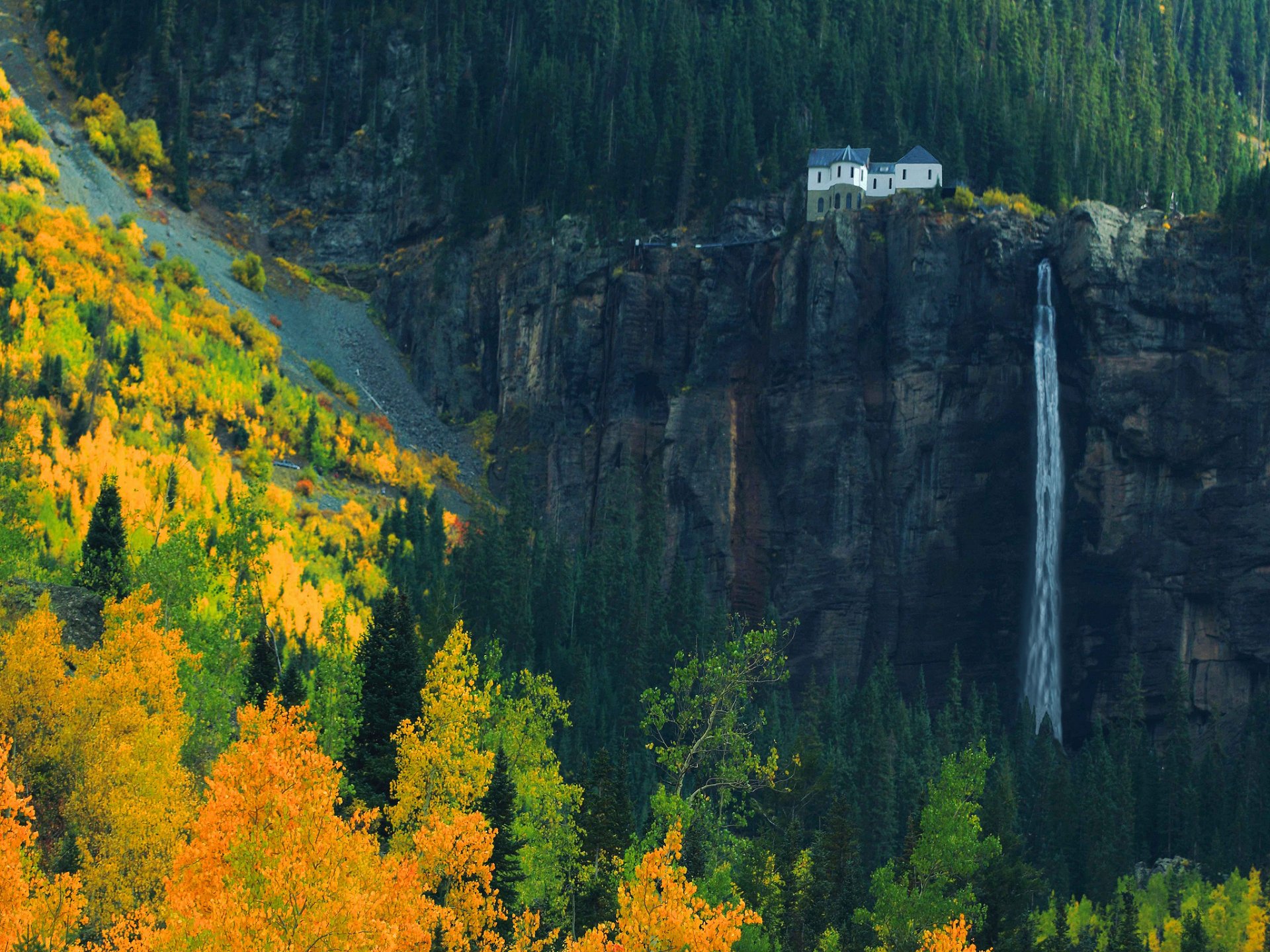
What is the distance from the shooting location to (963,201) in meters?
182

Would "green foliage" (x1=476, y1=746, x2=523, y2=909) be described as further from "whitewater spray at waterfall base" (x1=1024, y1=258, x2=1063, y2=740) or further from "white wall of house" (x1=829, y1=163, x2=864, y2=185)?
"white wall of house" (x1=829, y1=163, x2=864, y2=185)

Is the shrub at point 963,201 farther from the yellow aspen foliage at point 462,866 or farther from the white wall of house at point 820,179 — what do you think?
the yellow aspen foliage at point 462,866

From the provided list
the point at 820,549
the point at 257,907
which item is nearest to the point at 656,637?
the point at 820,549

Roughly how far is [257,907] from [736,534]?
11956 centimetres

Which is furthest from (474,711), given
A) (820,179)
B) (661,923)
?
(820,179)

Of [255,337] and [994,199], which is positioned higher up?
[994,199]

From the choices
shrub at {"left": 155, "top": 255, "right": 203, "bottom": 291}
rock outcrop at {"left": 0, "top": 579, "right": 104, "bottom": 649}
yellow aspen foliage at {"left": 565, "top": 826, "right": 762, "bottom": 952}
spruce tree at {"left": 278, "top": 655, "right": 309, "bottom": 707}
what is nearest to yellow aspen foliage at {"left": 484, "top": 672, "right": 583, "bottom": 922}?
spruce tree at {"left": 278, "top": 655, "right": 309, "bottom": 707}

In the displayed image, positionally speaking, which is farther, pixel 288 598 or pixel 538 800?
pixel 288 598

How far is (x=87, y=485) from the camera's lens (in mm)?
149375

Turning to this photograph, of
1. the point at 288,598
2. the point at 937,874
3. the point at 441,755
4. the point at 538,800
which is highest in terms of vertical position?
the point at 288,598

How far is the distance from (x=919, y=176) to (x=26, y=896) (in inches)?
5103

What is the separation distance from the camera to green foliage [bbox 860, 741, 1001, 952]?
9462 centimetres

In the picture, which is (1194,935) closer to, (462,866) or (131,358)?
(462,866)

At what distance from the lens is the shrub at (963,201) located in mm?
181625
